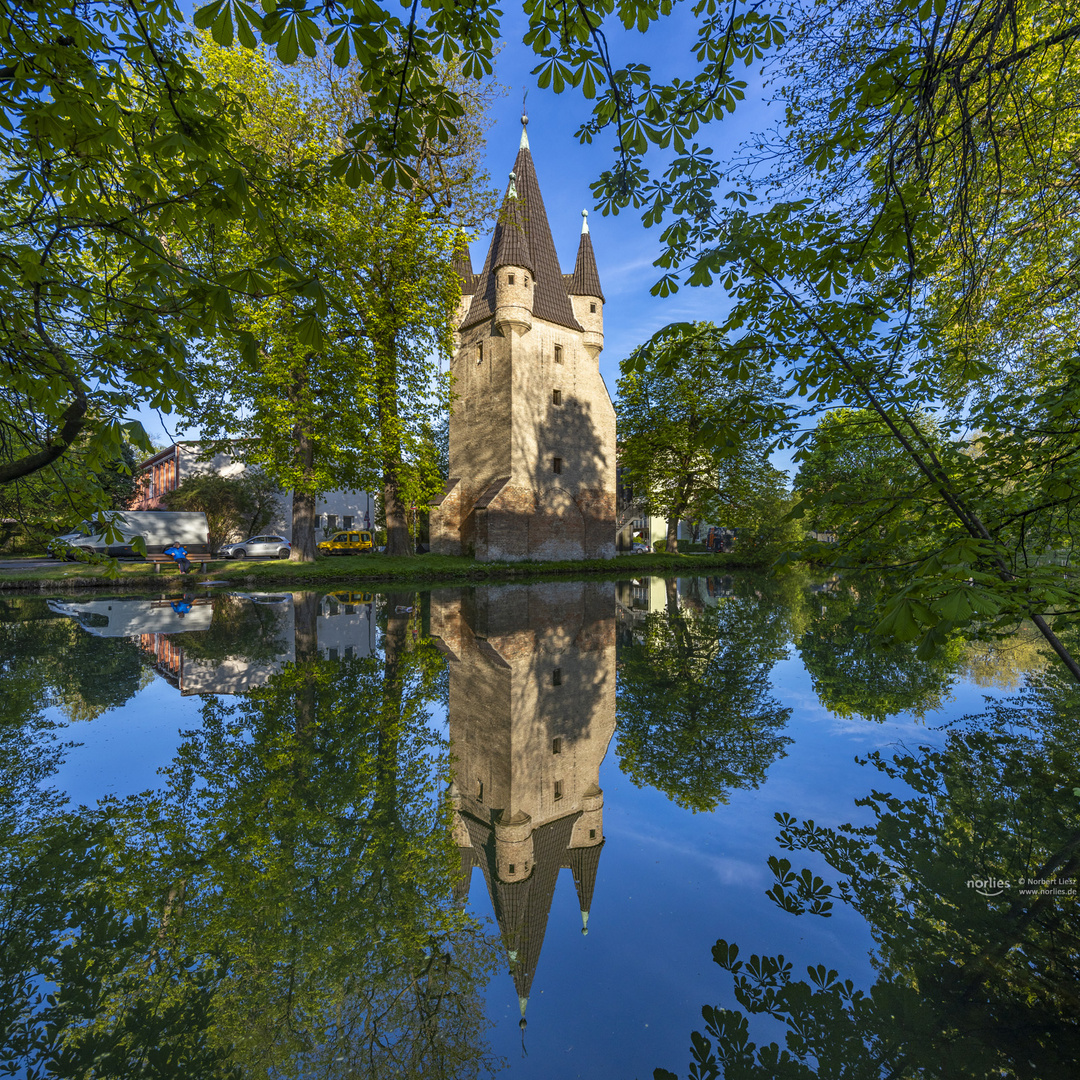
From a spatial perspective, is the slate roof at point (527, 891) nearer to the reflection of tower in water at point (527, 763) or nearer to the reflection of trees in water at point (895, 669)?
the reflection of tower in water at point (527, 763)

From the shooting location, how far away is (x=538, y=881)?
8.82ft

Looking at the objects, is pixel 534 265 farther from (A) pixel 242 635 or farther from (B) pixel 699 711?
(B) pixel 699 711

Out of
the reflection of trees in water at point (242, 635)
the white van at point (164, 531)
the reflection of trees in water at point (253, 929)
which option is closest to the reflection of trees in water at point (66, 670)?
the reflection of trees in water at point (242, 635)

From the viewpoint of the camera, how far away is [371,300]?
18.4 m

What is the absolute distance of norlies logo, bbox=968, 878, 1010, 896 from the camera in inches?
95.4

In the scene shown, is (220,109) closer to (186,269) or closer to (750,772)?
(186,269)

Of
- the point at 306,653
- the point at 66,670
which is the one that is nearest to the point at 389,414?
the point at 306,653

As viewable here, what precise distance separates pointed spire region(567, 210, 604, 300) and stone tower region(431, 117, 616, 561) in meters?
0.07

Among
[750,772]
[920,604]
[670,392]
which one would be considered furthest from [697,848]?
[670,392]

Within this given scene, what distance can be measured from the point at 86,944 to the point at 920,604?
11.2ft

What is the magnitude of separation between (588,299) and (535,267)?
11.9 ft

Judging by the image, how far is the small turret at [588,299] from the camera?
2881 cm

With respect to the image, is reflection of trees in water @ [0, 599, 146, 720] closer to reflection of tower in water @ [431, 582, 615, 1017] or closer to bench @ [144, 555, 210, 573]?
reflection of tower in water @ [431, 582, 615, 1017]

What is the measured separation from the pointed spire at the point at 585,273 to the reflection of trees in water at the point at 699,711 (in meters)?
24.6
